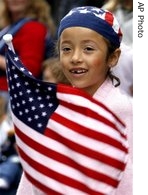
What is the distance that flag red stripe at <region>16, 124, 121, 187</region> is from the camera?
307cm

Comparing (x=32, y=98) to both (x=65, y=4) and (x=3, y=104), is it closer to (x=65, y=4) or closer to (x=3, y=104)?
(x=3, y=104)

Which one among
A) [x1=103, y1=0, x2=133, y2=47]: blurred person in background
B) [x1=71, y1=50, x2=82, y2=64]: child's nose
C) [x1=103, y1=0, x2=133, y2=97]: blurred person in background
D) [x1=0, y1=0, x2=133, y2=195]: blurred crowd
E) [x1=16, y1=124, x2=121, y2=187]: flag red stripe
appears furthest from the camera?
[x1=0, y1=0, x2=133, y2=195]: blurred crowd

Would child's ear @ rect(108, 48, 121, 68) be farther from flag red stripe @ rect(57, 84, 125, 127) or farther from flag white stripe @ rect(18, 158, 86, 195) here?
flag white stripe @ rect(18, 158, 86, 195)

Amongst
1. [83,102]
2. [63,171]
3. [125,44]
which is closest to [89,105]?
[83,102]

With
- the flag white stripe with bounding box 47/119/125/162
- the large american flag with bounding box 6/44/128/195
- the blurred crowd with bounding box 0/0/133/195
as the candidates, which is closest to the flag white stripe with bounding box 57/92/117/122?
the large american flag with bounding box 6/44/128/195

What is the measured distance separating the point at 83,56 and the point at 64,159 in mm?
405

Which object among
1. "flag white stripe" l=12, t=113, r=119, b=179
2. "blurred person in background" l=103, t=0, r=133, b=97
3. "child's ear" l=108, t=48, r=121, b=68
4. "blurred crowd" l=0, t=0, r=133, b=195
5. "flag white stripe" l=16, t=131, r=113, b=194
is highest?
"child's ear" l=108, t=48, r=121, b=68

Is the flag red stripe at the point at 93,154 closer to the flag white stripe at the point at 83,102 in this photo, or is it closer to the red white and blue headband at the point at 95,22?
the flag white stripe at the point at 83,102

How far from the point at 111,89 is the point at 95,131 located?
25 cm

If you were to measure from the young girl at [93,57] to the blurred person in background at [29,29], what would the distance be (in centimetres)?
178

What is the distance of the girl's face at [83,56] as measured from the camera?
3238 mm

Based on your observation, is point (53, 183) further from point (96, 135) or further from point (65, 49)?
point (65, 49)

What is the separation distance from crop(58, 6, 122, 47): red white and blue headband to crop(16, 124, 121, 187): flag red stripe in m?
0.47
